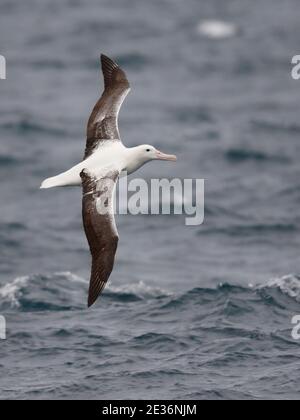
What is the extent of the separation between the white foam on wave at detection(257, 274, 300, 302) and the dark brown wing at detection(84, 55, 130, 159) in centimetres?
446

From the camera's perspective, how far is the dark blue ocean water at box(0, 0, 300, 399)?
61.8 ft

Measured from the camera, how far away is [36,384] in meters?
18.1

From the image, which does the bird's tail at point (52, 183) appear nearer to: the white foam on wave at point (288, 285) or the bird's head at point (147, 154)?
the bird's head at point (147, 154)

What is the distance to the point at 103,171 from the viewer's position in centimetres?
1872

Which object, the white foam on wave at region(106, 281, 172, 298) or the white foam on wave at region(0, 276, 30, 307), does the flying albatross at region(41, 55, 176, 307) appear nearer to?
the white foam on wave at region(0, 276, 30, 307)

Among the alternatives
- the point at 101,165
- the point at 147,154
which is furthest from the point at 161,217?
the point at 101,165

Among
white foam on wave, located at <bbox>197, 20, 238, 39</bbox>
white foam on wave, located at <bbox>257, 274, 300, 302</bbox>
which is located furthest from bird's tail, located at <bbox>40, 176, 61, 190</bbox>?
white foam on wave, located at <bbox>197, 20, 238, 39</bbox>

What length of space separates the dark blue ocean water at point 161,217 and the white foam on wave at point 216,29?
18cm

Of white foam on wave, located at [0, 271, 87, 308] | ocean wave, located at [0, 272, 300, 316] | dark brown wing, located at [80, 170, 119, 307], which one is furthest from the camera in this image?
white foam on wave, located at [0, 271, 87, 308]

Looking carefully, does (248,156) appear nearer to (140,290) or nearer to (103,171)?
(140,290)

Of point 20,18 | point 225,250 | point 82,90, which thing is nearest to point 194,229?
point 225,250

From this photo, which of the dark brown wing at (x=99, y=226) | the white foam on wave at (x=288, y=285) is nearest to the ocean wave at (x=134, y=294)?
the white foam on wave at (x=288, y=285)

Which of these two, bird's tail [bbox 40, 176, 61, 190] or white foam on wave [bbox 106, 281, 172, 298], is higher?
bird's tail [bbox 40, 176, 61, 190]

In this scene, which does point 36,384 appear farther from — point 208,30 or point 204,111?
point 208,30
